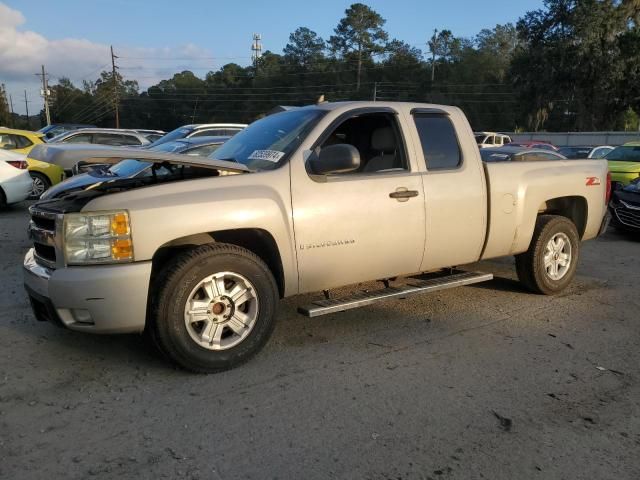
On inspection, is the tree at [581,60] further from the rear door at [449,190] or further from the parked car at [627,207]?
the rear door at [449,190]

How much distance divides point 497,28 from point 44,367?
9394 cm

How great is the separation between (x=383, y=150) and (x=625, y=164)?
11034 millimetres

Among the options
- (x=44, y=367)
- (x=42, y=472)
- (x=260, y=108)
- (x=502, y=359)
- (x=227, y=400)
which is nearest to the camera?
(x=42, y=472)

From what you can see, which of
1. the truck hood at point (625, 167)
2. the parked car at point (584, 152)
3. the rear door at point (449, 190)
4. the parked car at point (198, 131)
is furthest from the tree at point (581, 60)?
the rear door at point (449, 190)

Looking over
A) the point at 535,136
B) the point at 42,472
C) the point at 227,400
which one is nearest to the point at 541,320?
the point at 227,400

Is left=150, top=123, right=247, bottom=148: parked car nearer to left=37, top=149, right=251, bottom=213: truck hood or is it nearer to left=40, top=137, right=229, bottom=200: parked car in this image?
left=40, top=137, right=229, bottom=200: parked car

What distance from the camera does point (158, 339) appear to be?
364 cm

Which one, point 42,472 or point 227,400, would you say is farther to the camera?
point 227,400

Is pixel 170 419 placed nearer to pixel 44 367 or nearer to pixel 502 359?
pixel 44 367

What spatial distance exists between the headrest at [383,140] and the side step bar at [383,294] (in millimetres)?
1220

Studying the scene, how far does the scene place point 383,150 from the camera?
15.7 ft

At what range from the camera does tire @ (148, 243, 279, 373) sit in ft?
11.9

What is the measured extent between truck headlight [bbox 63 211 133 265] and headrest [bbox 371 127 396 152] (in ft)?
7.51

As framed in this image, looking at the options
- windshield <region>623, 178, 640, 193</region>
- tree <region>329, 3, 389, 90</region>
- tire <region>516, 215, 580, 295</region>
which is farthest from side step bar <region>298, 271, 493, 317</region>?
tree <region>329, 3, 389, 90</region>
